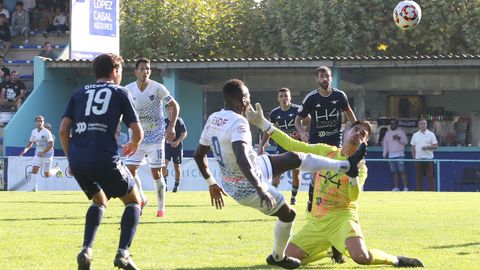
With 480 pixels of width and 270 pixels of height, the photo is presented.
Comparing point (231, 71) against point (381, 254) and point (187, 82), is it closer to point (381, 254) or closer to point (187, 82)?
point (187, 82)

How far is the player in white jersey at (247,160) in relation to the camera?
952 centimetres

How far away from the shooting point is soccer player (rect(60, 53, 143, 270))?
9.57 m

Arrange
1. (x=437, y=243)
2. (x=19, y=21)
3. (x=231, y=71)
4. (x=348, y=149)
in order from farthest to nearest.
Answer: (x=19, y=21) → (x=231, y=71) → (x=437, y=243) → (x=348, y=149)

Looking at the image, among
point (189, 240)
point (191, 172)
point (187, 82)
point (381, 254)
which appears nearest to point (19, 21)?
point (187, 82)

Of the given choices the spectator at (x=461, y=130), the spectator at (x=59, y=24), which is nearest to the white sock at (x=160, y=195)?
the spectator at (x=461, y=130)

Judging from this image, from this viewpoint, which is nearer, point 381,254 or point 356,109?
point 381,254

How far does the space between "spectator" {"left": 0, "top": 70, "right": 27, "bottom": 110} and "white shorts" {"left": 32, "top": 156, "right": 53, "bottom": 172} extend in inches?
289

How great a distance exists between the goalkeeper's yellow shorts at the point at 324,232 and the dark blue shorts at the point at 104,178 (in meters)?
1.87

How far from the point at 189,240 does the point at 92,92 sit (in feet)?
11.5

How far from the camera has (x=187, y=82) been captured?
38.7 metres

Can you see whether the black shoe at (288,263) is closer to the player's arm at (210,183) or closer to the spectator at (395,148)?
the player's arm at (210,183)

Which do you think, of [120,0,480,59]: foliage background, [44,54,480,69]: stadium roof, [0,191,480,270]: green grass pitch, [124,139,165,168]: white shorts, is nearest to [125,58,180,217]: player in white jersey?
[124,139,165,168]: white shorts

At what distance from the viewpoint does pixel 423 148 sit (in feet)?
107

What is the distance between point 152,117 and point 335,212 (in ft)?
21.2
